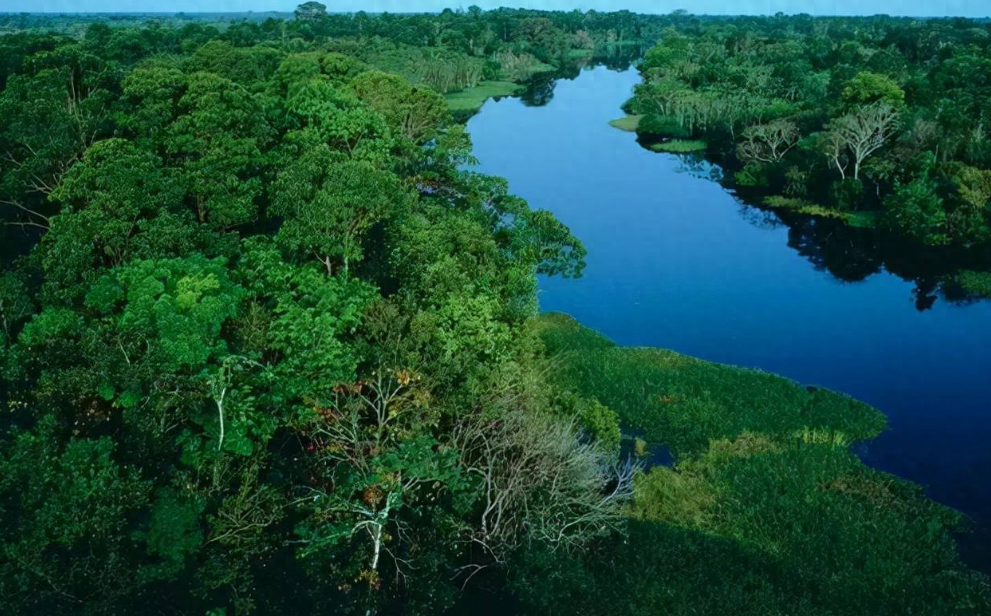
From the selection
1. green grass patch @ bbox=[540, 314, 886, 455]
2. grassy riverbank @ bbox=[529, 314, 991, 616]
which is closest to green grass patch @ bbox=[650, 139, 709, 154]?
green grass patch @ bbox=[540, 314, 886, 455]

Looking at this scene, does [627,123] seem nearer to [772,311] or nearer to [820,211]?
[820,211]

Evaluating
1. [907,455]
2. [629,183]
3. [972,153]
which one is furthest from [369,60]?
[907,455]

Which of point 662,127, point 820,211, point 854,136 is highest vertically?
point 854,136

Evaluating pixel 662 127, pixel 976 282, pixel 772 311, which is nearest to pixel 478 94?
pixel 662 127

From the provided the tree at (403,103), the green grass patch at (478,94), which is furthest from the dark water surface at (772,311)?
the green grass patch at (478,94)

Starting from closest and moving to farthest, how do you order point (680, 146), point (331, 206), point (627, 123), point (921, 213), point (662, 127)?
1. point (331, 206)
2. point (921, 213)
3. point (680, 146)
4. point (662, 127)
5. point (627, 123)

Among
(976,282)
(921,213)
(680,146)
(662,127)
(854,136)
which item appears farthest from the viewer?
(662,127)

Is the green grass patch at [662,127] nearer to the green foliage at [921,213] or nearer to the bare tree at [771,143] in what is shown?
the bare tree at [771,143]
